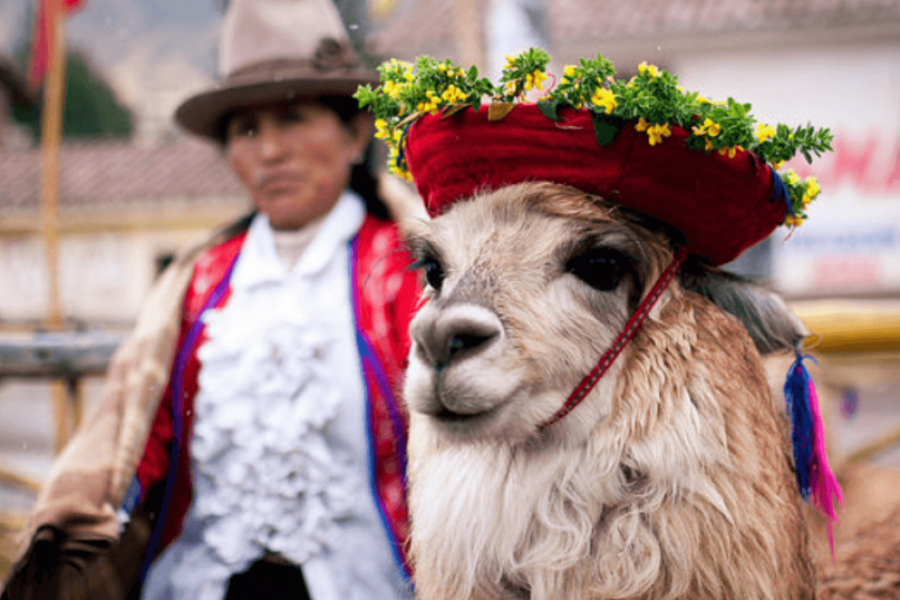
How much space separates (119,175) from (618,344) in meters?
16.5

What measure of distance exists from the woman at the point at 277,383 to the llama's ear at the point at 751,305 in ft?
1.98

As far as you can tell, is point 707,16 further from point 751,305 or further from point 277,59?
point 751,305

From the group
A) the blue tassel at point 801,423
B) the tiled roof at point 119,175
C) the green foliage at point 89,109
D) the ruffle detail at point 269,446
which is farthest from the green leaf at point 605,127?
the green foliage at point 89,109

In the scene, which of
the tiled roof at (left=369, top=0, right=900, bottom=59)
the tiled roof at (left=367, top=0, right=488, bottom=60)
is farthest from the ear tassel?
the tiled roof at (left=367, top=0, right=488, bottom=60)

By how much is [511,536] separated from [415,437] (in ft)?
0.92

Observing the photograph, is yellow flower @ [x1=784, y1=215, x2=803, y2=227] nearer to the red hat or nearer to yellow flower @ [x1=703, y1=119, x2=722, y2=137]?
the red hat

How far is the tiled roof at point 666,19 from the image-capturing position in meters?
9.55

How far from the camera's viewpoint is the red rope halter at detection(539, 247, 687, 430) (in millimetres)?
1381

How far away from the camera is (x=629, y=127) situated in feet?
4.49

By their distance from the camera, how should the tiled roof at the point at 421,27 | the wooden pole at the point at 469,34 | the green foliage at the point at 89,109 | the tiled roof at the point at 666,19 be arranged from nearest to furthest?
the wooden pole at the point at 469,34, the tiled roof at the point at 666,19, the tiled roof at the point at 421,27, the green foliage at the point at 89,109

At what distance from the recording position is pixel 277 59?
2258 millimetres

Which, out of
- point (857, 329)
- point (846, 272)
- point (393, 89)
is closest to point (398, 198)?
point (393, 89)

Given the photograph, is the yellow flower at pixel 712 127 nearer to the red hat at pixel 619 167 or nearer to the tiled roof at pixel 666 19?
the red hat at pixel 619 167

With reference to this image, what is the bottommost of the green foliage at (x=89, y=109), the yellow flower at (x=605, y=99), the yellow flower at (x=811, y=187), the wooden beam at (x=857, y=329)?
the yellow flower at (x=605, y=99)
